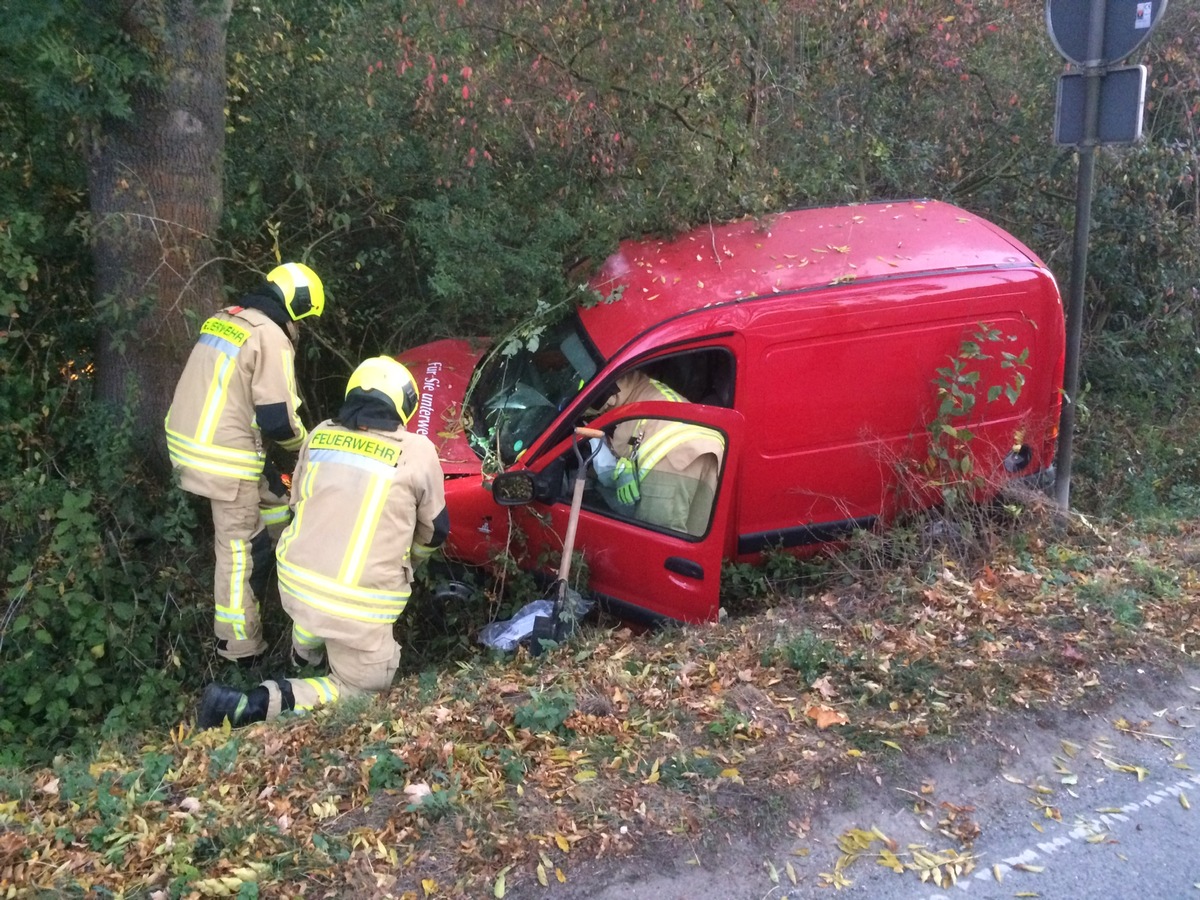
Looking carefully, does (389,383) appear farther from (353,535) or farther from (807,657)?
(807,657)

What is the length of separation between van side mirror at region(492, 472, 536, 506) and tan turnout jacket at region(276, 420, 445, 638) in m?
0.52

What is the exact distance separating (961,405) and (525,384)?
2308mm

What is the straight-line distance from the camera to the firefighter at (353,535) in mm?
3754

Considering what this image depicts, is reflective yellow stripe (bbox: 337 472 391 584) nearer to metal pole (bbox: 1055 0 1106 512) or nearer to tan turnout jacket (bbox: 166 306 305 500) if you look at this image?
tan turnout jacket (bbox: 166 306 305 500)

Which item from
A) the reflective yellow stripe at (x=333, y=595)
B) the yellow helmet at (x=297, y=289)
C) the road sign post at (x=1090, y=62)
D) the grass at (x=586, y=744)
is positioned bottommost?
the grass at (x=586, y=744)

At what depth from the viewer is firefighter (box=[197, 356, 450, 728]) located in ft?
12.3

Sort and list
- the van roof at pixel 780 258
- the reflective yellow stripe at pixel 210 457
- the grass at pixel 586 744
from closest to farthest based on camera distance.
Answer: the grass at pixel 586 744
the reflective yellow stripe at pixel 210 457
the van roof at pixel 780 258

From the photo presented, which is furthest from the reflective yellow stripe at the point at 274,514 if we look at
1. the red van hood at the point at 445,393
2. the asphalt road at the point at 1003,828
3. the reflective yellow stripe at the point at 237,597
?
the asphalt road at the point at 1003,828

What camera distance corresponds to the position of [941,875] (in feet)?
8.96

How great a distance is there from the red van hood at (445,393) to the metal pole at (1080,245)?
3.25m

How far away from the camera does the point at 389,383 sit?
387cm

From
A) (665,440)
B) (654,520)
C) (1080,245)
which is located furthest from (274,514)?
(1080,245)

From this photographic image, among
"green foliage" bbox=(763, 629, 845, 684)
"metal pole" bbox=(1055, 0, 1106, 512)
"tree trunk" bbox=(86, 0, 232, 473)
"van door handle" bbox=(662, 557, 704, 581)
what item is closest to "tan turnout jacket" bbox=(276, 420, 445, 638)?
"van door handle" bbox=(662, 557, 704, 581)

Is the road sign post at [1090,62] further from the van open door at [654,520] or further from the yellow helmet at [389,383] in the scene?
the yellow helmet at [389,383]
